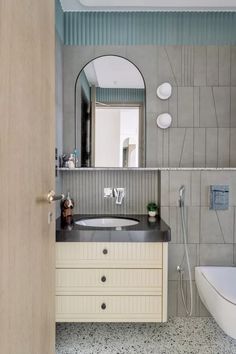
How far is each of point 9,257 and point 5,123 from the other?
0.40 meters

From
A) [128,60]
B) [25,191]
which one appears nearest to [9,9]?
[25,191]

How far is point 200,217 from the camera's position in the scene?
2.12 meters

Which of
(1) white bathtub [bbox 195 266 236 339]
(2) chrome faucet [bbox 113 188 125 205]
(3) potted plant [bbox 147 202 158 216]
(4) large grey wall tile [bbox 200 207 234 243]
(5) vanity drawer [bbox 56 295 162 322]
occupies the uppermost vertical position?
(2) chrome faucet [bbox 113 188 125 205]

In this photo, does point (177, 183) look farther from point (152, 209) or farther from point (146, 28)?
point (146, 28)

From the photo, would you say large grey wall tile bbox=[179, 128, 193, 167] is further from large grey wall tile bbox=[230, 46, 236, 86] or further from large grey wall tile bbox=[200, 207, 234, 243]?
large grey wall tile bbox=[230, 46, 236, 86]

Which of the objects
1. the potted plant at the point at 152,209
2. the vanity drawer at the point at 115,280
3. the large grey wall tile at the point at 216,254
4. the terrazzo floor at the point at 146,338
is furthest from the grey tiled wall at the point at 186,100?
the terrazzo floor at the point at 146,338

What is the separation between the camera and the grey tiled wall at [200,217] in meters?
2.11

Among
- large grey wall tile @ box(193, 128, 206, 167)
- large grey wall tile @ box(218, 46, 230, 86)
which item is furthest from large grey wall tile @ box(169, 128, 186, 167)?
large grey wall tile @ box(218, 46, 230, 86)

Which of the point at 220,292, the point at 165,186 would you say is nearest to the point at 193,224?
the point at 165,186

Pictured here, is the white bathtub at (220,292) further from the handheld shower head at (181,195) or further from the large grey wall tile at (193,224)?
the handheld shower head at (181,195)

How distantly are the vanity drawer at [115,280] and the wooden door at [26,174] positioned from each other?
458 millimetres

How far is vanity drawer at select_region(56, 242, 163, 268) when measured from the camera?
1.78 meters

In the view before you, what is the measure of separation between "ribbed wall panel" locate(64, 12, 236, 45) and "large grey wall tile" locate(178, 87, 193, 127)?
0.38 meters

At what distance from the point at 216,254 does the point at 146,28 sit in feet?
6.06
